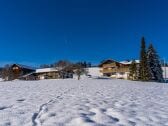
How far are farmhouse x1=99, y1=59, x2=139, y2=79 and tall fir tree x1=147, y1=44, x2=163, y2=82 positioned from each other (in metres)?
18.6

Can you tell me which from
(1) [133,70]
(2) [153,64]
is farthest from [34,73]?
(2) [153,64]

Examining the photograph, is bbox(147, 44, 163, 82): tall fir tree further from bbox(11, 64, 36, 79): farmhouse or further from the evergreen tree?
bbox(11, 64, 36, 79): farmhouse

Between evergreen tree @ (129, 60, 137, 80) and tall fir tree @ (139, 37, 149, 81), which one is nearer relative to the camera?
tall fir tree @ (139, 37, 149, 81)

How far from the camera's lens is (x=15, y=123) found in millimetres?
6625

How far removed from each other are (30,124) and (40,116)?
3.66ft

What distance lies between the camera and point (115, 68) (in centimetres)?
8512

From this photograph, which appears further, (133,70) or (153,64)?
(133,70)

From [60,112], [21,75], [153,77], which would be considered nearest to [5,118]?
[60,112]

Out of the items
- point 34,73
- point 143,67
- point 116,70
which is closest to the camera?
point 143,67

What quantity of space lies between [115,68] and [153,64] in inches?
929

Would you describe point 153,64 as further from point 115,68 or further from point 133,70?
point 115,68

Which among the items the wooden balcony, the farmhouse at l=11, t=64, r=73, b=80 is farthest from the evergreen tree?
the farmhouse at l=11, t=64, r=73, b=80

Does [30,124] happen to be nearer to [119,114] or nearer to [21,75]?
[119,114]

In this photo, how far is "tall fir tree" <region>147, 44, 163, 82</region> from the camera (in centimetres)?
6194
